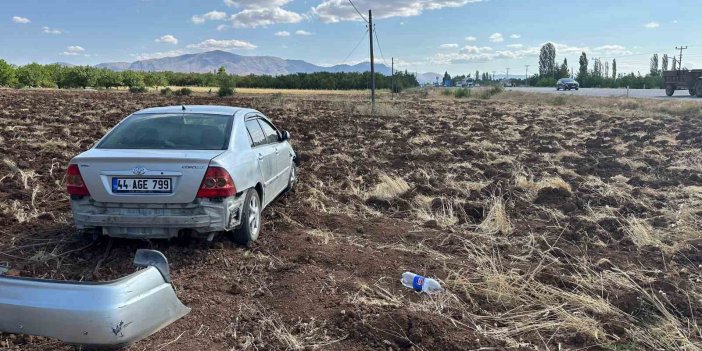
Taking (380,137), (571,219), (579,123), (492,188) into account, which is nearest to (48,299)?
(571,219)

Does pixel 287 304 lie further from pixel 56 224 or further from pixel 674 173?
pixel 674 173

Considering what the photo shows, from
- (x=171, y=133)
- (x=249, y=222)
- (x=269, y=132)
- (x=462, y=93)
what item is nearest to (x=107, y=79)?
(x=462, y=93)

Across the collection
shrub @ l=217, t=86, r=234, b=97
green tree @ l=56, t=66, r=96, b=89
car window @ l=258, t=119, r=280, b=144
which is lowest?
car window @ l=258, t=119, r=280, b=144

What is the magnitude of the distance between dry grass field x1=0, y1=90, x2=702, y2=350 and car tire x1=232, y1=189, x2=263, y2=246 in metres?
0.13

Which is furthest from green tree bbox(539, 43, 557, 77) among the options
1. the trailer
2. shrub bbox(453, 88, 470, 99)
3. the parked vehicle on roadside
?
the trailer

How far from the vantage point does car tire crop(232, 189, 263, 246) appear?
548 centimetres

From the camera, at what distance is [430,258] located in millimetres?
5301

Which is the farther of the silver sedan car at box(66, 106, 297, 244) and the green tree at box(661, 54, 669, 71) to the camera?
the green tree at box(661, 54, 669, 71)

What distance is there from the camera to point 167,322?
3.34 m

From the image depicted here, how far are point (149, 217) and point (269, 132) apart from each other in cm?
253

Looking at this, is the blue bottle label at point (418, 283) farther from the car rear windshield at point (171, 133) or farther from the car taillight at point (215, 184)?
the car rear windshield at point (171, 133)

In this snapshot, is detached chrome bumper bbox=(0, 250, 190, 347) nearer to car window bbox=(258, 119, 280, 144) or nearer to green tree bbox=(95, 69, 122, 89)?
car window bbox=(258, 119, 280, 144)

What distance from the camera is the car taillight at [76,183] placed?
5.01 meters

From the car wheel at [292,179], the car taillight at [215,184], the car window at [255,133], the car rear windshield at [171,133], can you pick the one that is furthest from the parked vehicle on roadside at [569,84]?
the car taillight at [215,184]
